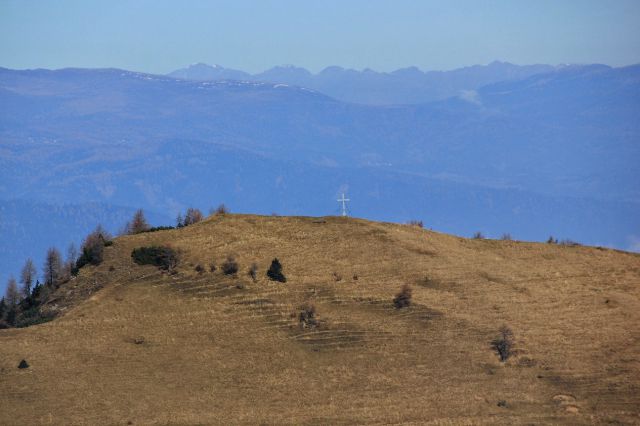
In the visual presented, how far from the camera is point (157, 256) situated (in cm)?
8812

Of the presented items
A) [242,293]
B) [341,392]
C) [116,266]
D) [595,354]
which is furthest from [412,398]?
[116,266]

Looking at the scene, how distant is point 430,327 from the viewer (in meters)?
77.5

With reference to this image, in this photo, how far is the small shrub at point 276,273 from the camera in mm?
84438

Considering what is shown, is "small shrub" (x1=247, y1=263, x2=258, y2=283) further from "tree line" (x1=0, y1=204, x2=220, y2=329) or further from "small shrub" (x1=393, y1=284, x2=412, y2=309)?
"tree line" (x1=0, y1=204, x2=220, y2=329)

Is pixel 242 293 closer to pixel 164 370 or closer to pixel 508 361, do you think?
pixel 164 370

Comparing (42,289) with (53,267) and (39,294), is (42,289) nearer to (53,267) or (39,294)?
(39,294)

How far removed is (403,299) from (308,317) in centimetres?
747

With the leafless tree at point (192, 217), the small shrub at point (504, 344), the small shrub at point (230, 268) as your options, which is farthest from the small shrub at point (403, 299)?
the leafless tree at point (192, 217)

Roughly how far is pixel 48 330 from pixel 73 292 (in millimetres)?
9872

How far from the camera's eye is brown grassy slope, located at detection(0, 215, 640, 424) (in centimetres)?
6412

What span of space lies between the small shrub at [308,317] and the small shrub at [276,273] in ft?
18.9

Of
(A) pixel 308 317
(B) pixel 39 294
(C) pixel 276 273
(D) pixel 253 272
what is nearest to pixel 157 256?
(D) pixel 253 272

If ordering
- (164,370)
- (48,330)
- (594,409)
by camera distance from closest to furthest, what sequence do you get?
(594,409), (164,370), (48,330)

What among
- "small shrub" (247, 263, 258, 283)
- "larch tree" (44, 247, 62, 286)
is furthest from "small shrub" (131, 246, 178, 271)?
"larch tree" (44, 247, 62, 286)
